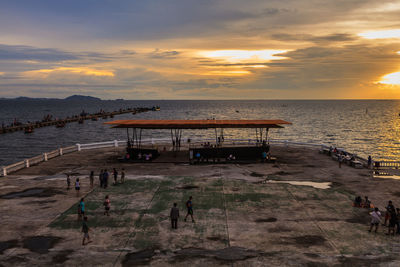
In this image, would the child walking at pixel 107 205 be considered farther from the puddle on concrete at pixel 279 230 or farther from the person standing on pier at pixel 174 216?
the puddle on concrete at pixel 279 230

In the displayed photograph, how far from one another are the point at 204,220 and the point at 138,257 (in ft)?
16.0

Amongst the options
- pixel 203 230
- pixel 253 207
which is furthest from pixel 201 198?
pixel 203 230

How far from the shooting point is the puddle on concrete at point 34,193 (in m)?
21.3

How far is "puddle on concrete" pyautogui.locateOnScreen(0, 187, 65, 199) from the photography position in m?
21.3

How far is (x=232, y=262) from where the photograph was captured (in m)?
12.6

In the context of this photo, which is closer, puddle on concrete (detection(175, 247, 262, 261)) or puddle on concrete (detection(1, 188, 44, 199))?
puddle on concrete (detection(175, 247, 262, 261))

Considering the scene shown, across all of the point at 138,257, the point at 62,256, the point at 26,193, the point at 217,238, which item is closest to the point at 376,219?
the point at 217,238

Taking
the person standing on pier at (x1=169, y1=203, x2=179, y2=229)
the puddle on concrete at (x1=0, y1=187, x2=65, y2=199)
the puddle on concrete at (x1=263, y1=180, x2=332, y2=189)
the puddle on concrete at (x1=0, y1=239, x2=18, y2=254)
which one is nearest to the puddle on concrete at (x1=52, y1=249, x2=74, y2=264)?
the puddle on concrete at (x1=0, y1=239, x2=18, y2=254)

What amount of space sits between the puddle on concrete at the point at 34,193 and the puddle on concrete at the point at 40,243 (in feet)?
23.5

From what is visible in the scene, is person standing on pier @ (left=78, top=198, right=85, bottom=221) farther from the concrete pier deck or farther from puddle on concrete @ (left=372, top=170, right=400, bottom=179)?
puddle on concrete @ (left=372, top=170, right=400, bottom=179)

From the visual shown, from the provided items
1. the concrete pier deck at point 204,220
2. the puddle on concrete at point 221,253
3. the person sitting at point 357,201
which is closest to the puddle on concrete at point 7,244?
the concrete pier deck at point 204,220

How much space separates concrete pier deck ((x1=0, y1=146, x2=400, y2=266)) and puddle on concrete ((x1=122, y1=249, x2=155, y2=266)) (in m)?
0.04

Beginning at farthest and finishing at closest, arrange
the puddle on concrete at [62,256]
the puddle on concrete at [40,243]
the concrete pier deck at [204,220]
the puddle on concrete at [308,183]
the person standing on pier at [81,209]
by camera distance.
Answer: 1. the puddle on concrete at [308,183]
2. the person standing on pier at [81,209]
3. the puddle on concrete at [40,243]
4. the concrete pier deck at [204,220]
5. the puddle on concrete at [62,256]

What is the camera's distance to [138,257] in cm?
1307
